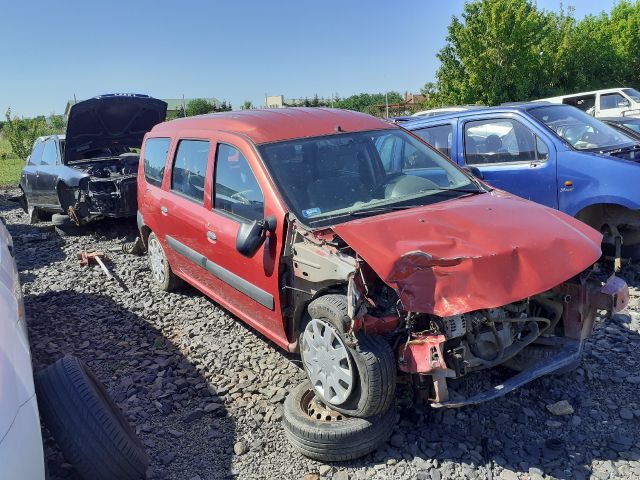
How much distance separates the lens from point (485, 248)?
107 inches

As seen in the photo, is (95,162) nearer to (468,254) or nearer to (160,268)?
(160,268)

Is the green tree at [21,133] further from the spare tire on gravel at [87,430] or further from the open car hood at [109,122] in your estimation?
the spare tire on gravel at [87,430]

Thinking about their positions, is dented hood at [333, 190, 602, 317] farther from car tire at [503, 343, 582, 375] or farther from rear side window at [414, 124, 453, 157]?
rear side window at [414, 124, 453, 157]

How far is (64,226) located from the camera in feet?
31.1

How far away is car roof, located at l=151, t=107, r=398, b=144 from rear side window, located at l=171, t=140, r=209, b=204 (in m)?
0.18

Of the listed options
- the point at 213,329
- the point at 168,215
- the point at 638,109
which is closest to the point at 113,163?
the point at 168,215

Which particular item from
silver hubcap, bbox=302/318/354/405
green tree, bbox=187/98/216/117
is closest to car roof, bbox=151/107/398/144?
silver hubcap, bbox=302/318/354/405

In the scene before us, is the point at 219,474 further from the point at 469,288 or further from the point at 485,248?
the point at 485,248

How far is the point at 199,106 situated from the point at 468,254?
36.8m

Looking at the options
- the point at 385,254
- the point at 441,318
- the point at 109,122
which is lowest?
the point at 441,318

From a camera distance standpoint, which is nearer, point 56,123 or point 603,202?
point 603,202

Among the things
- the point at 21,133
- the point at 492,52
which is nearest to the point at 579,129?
the point at 492,52

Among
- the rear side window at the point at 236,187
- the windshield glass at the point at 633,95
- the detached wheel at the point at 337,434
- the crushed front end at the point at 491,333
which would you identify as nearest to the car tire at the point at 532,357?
the crushed front end at the point at 491,333

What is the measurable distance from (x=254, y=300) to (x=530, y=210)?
1922 millimetres
